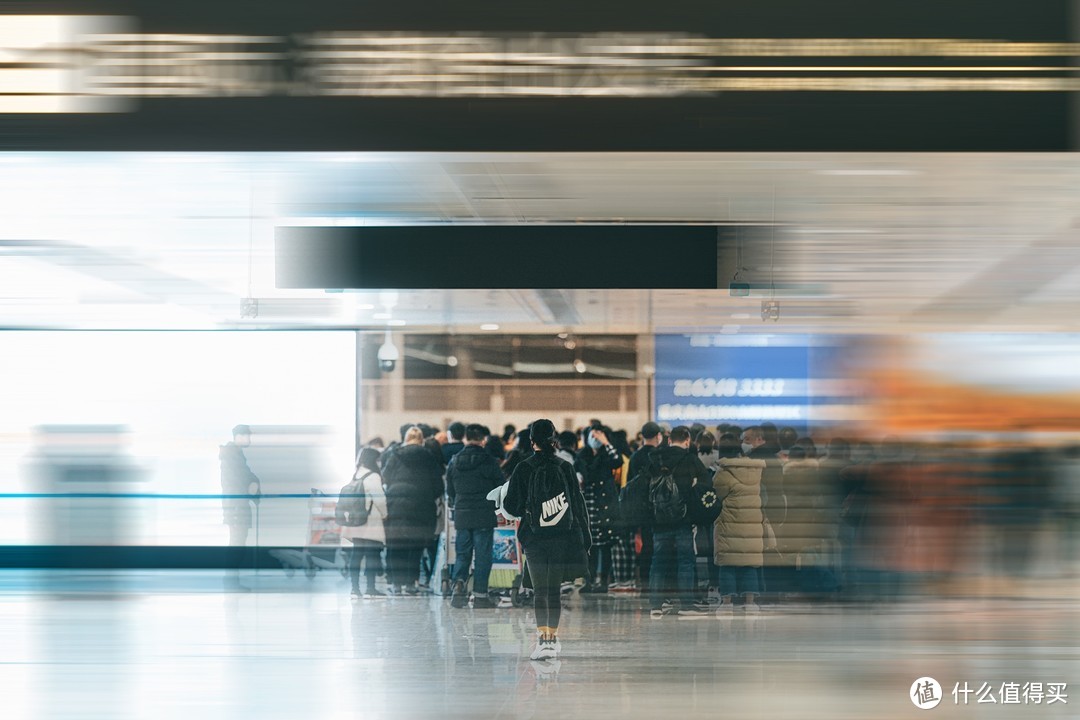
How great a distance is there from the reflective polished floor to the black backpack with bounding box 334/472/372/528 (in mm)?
417

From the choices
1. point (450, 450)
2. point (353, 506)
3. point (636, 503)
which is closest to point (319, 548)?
point (353, 506)

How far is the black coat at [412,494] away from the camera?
302 inches

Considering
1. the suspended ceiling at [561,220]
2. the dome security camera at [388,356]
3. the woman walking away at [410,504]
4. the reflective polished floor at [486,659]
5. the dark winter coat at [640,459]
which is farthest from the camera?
the dark winter coat at [640,459]

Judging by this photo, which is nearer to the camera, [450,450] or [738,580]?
[738,580]

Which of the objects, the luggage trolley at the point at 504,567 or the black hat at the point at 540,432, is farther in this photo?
the luggage trolley at the point at 504,567

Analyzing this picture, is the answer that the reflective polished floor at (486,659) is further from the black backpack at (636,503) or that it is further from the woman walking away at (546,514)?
the black backpack at (636,503)

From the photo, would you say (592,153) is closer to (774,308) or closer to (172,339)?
(774,308)

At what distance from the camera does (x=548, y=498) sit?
6.79 metres

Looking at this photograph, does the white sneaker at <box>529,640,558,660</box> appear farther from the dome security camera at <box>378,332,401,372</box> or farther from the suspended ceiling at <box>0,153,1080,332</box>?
the suspended ceiling at <box>0,153,1080,332</box>

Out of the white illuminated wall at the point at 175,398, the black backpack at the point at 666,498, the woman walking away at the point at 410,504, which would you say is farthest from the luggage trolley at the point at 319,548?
the black backpack at the point at 666,498

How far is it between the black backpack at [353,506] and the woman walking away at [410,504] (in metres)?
0.31

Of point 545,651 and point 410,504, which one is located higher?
point 410,504

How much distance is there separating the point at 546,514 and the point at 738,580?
1402mm

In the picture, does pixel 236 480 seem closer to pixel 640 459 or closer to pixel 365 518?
pixel 365 518
